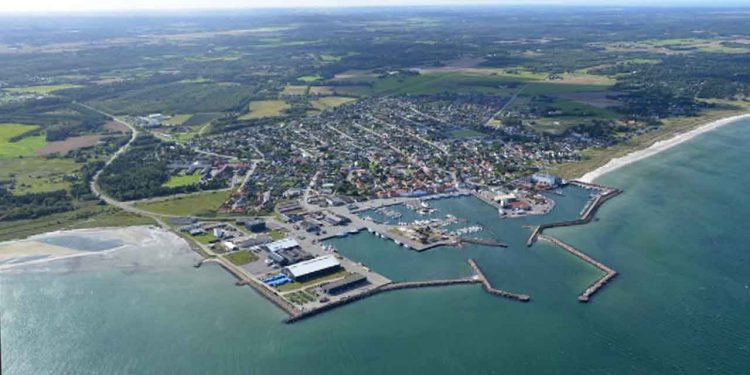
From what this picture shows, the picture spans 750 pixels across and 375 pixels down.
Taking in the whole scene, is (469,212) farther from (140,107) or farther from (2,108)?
(2,108)

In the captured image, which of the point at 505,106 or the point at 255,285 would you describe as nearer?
the point at 255,285

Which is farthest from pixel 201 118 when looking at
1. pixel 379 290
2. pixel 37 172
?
pixel 379 290

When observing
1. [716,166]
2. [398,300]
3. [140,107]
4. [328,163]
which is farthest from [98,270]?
[140,107]

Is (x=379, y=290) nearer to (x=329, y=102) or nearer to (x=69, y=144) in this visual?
(x=69, y=144)

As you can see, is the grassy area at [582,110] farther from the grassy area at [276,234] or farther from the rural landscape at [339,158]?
the grassy area at [276,234]

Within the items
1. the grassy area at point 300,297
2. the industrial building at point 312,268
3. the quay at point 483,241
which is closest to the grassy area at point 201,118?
the industrial building at point 312,268
